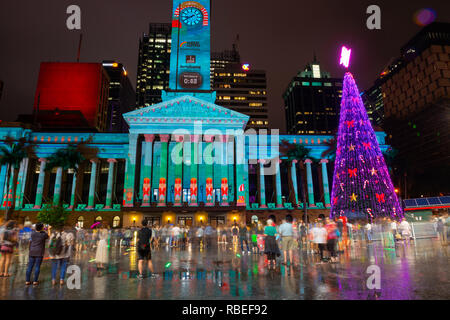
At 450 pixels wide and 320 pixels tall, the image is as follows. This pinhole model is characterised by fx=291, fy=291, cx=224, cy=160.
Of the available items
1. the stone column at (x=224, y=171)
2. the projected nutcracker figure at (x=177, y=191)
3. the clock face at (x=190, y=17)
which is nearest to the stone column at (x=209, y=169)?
the stone column at (x=224, y=171)

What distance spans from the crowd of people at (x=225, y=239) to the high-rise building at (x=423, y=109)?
5881 centimetres

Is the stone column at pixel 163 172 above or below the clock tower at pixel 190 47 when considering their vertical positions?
below

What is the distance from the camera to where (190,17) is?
5931 centimetres

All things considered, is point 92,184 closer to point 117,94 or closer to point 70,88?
point 70,88

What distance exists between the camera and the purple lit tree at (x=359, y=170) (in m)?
25.0

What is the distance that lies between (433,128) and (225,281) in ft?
300

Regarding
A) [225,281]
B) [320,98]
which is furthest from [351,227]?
[320,98]

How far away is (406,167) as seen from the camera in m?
78.8

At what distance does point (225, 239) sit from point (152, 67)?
484ft

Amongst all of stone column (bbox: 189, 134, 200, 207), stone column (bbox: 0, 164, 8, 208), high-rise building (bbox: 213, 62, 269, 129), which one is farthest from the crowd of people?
high-rise building (bbox: 213, 62, 269, 129)

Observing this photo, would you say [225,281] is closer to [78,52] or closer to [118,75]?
[78,52]

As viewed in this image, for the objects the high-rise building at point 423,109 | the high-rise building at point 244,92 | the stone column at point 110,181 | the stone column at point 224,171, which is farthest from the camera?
the high-rise building at point 244,92

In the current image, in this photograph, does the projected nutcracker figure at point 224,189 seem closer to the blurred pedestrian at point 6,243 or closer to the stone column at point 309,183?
the stone column at point 309,183

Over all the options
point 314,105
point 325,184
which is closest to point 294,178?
point 325,184
